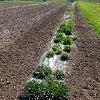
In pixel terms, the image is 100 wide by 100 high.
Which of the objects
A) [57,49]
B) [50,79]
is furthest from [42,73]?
[57,49]

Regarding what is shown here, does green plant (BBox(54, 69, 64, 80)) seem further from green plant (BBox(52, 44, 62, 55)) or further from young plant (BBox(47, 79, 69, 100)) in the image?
green plant (BBox(52, 44, 62, 55))

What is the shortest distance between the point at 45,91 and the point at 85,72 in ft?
14.6

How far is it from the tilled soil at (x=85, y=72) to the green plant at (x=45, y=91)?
482mm

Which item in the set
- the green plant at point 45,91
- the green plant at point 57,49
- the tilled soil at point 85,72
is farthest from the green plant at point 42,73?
the green plant at point 57,49

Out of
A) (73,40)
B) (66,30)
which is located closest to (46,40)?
(73,40)

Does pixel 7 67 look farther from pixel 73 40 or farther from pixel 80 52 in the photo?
pixel 73 40

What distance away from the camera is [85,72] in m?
16.2

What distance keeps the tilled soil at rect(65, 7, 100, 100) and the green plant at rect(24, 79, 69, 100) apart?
0.48 m

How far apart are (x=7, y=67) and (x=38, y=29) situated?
14.0 m

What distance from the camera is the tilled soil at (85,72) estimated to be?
13258 mm

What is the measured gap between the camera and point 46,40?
24281 mm

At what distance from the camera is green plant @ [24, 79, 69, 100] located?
1211 centimetres

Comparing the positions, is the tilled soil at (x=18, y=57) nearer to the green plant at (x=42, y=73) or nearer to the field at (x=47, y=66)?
the field at (x=47, y=66)

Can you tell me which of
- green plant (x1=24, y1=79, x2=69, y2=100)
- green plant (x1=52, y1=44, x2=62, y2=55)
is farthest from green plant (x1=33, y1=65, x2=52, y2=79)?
green plant (x1=52, y1=44, x2=62, y2=55)
